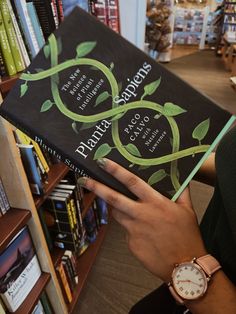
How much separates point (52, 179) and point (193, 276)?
2.36 ft

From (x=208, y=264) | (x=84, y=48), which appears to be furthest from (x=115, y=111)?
(x=208, y=264)

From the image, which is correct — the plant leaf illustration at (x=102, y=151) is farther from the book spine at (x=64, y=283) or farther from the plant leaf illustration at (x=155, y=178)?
the book spine at (x=64, y=283)

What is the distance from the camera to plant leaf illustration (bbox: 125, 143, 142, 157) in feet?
1.67

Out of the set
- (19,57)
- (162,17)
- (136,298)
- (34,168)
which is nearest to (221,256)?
(34,168)

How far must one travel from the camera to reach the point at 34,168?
3.00 feet

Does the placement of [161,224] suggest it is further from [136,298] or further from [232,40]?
[232,40]

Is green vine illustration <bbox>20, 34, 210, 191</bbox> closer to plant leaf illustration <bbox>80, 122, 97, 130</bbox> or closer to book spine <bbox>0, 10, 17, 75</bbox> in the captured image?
plant leaf illustration <bbox>80, 122, 97, 130</bbox>

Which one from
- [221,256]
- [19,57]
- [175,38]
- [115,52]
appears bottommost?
[175,38]

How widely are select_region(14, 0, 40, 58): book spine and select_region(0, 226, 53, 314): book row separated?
65 cm

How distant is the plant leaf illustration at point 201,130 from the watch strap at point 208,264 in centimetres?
22

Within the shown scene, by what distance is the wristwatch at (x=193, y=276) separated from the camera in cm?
46

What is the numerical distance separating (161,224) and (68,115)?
0.26 metres

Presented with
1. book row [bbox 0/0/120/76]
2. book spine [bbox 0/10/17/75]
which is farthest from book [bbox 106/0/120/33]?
book spine [bbox 0/10/17/75]

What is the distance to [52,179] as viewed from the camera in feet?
3.47
